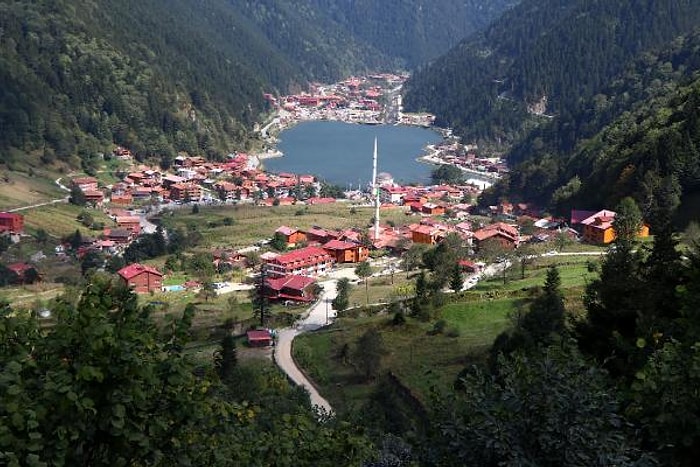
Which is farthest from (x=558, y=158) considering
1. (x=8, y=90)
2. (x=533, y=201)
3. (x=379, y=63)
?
(x=379, y=63)

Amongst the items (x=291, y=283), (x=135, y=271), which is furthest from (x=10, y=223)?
(x=291, y=283)

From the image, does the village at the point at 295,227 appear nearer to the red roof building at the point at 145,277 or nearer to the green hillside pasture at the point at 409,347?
the red roof building at the point at 145,277

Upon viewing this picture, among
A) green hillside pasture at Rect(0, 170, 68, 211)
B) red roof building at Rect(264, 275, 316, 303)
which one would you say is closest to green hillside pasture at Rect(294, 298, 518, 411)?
red roof building at Rect(264, 275, 316, 303)

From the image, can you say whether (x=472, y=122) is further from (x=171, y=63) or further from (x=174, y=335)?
(x=174, y=335)

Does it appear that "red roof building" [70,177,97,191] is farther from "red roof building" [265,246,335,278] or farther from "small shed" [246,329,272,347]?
"small shed" [246,329,272,347]

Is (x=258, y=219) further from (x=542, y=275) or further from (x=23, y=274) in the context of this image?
(x=542, y=275)
